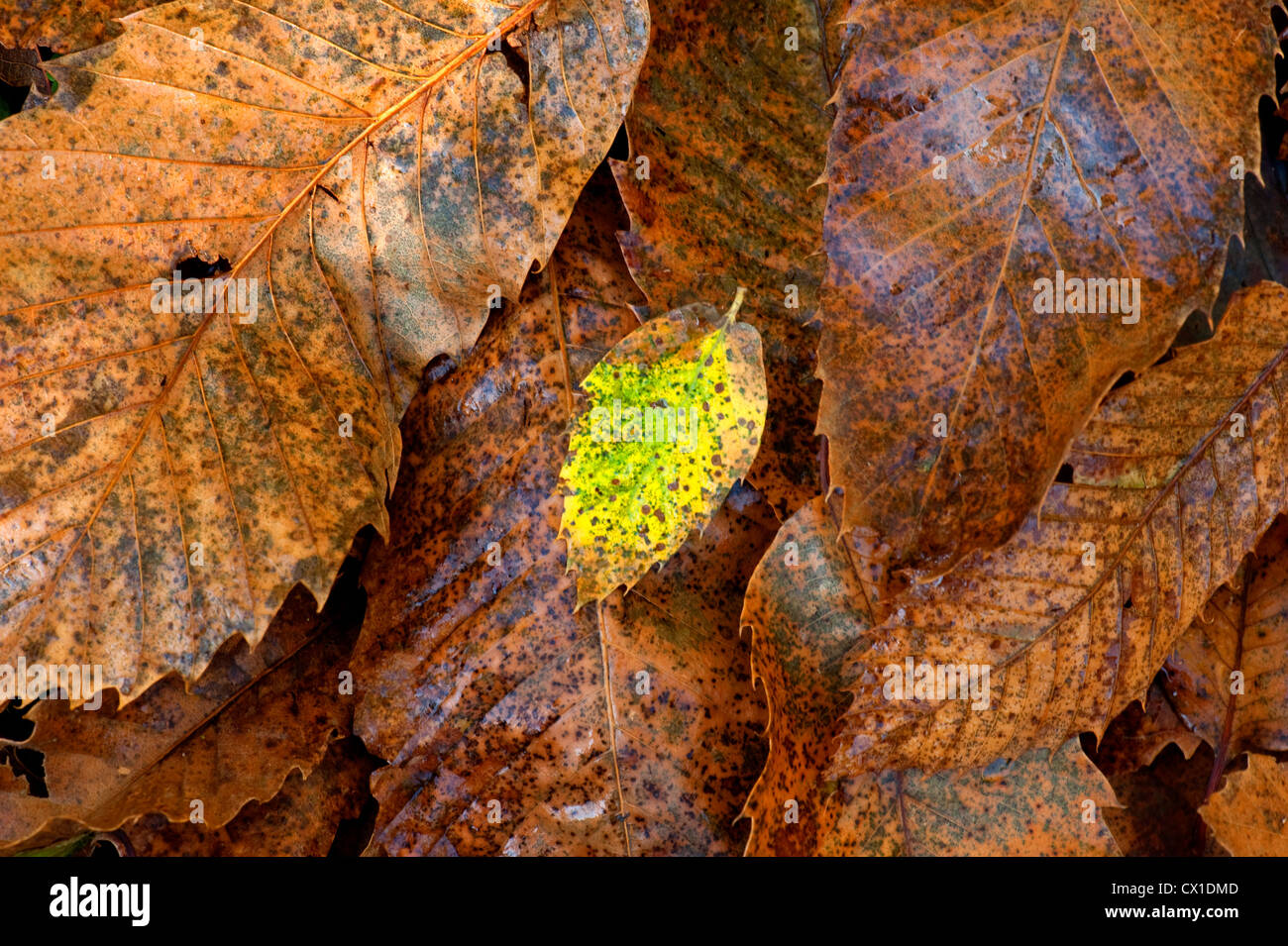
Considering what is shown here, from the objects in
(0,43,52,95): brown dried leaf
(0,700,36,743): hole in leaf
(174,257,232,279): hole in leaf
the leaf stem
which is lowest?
(0,700,36,743): hole in leaf

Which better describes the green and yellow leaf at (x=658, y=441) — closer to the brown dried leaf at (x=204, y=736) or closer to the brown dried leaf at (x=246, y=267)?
the brown dried leaf at (x=246, y=267)

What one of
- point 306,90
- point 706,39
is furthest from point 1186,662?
point 306,90

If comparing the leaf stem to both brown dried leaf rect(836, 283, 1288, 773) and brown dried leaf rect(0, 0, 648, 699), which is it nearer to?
brown dried leaf rect(0, 0, 648, 699)

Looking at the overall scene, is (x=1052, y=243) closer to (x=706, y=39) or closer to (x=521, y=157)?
(x=706, y=39)

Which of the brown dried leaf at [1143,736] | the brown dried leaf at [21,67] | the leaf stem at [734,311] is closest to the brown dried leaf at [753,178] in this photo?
the leaf stem at [734,311]

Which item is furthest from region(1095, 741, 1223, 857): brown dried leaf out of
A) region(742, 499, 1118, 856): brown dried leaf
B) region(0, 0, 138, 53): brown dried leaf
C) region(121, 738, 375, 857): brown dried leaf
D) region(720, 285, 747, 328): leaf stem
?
region(0, 0, 138, 53): brown dried leaf

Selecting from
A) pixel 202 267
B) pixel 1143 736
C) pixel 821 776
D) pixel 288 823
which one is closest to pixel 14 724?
pixel 288 823
